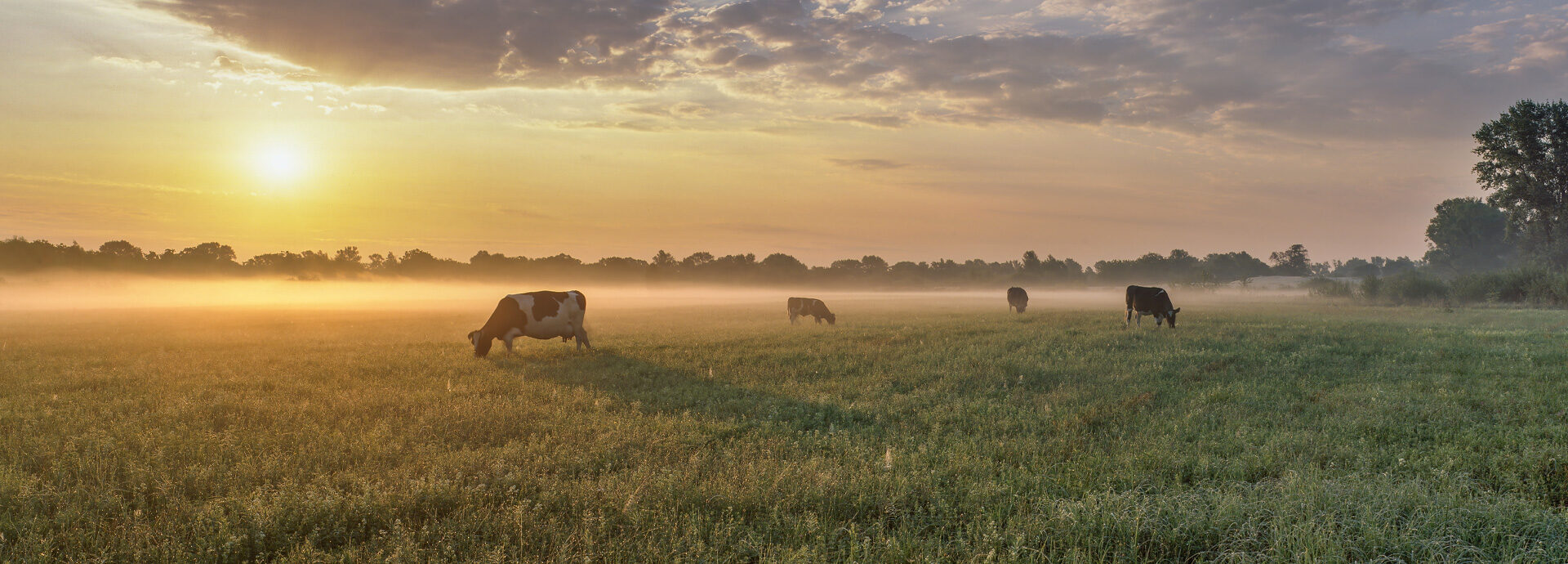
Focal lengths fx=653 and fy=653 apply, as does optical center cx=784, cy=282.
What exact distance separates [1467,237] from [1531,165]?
75521mm

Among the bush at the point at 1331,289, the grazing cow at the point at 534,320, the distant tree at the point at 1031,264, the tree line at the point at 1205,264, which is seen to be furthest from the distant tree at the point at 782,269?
the grazing cow at the point at 534,320

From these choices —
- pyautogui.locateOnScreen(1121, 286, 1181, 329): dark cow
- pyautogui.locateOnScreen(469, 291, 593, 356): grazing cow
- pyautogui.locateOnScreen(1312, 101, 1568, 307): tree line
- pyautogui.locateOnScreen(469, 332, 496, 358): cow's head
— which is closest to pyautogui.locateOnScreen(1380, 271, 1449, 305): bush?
pyautogui.locateOnScreen(1312, 101, 1568, 307): tree line

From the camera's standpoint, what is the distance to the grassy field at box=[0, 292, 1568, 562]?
5.14 metres

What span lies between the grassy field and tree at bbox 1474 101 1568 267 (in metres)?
51.3

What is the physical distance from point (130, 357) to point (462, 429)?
13533mm

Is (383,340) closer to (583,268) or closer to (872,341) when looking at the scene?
(872,341)

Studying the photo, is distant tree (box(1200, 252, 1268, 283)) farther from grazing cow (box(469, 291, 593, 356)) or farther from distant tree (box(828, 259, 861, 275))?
grazing cow (box(469, 291, 593, 356))

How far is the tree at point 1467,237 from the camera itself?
103 metres

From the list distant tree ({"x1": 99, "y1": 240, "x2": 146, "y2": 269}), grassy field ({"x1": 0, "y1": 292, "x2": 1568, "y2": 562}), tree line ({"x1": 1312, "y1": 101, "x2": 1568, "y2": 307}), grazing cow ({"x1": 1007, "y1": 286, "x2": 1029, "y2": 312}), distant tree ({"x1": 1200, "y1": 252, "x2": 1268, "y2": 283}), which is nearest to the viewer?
grassy field ({"x1": 0, "y1": 292, "x2": 1568, "y2": 562})

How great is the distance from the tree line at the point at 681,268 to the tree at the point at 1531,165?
143 ft

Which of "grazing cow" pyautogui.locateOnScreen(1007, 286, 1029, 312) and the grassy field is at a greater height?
"grazing cow" pyautogui.locateOnScreen(1007, 286, 1029, 312)

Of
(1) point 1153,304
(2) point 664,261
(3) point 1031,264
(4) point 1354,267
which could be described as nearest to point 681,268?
(2) point 664,261

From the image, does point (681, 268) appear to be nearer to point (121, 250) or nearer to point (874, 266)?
point (874, 266)

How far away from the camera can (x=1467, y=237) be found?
104 metres
